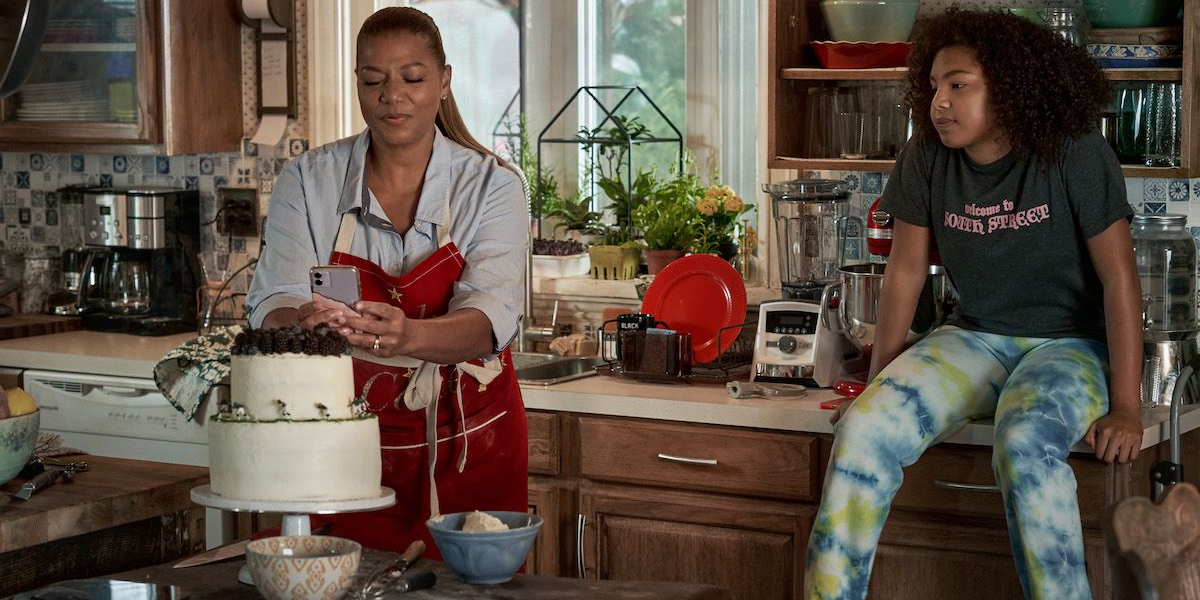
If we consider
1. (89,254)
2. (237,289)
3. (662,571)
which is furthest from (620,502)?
(89,254)

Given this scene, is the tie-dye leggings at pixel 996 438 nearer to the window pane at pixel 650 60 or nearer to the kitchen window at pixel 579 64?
the kitchen window at pixel 579 64

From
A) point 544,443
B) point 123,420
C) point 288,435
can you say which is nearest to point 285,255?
point 288,435

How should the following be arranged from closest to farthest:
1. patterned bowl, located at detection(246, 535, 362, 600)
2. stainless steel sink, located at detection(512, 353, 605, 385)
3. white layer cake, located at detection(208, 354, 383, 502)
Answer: patterned bowl, located at detection(246, 535, 362, 600)
white layer cake, located at detection(208, 354, 383, 502)
stainless steel sink, located at detection(512, 353, 605, 385)

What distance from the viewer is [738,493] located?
9.85 feet

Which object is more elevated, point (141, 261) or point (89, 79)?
point (89, 79)

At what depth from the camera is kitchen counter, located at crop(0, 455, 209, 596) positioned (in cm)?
218

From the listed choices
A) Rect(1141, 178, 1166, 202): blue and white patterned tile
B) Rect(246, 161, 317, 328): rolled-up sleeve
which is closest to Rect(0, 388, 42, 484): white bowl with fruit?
Rect(246, 161, 317, 328): rolled-up sleeve

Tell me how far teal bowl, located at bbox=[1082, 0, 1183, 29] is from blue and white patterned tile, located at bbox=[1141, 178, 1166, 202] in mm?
371

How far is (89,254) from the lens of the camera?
416 cm

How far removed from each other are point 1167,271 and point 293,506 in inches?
77.1

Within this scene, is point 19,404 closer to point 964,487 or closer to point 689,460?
point 689,460

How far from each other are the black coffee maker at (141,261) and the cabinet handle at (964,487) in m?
2.28

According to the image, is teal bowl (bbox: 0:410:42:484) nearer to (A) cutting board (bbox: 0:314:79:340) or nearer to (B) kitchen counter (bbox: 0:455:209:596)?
(B) kitchen counter (bbox: 0:455:209:596)

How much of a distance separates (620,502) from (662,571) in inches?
6.6
